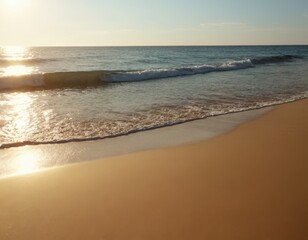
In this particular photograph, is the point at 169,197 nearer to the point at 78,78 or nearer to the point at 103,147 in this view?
the point at 103,147

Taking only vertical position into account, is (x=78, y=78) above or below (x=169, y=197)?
above

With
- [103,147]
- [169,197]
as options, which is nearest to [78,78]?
[103,147]

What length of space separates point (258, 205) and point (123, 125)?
4.67 m

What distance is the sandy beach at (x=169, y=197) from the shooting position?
3.44 metres

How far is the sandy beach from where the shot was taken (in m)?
3.44

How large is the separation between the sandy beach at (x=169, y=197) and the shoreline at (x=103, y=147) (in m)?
0.35

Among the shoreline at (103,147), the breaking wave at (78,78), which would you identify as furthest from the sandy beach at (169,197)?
the breaking wave at (78,78)

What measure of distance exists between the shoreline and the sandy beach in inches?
13.9

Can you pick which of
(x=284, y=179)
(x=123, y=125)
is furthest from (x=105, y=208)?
(x=123, y=125)

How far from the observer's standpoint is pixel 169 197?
13.5 ft

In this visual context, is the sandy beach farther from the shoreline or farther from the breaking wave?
the breaking wave

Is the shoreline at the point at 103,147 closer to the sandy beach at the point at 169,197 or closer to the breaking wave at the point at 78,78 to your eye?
the sandy beach at the point at 169,197

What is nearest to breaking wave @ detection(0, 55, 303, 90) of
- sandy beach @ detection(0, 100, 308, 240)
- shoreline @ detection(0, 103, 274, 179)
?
shoreline @ detection(0, 103, 274, 179)

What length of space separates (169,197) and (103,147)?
8.43 ft
